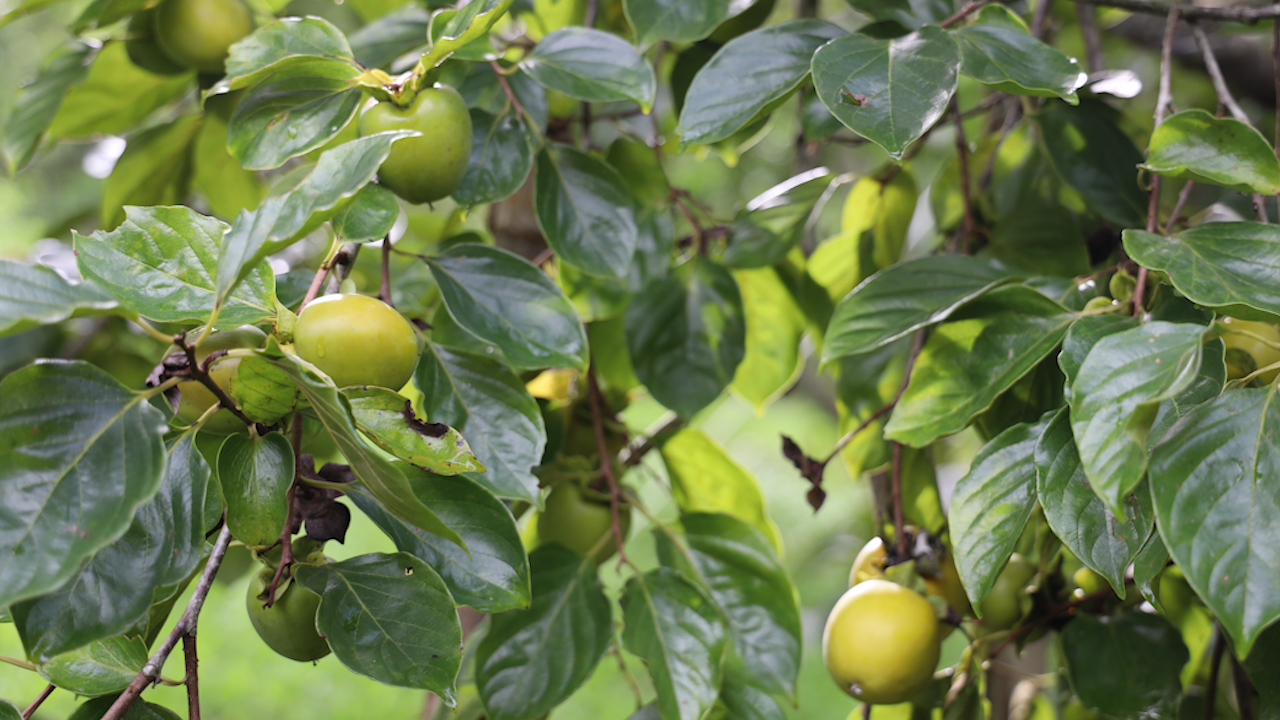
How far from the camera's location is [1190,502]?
40 centimetres

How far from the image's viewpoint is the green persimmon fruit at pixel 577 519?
79 centimetres

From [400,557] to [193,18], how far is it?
1.96 feet

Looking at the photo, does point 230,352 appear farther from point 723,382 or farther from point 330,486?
point 723,382

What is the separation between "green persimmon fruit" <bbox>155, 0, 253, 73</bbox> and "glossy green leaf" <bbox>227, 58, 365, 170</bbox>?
0.27 metres

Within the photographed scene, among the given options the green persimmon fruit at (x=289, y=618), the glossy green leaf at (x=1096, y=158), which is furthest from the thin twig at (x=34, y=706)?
the glossy green leaf at (x=1096, y=158)

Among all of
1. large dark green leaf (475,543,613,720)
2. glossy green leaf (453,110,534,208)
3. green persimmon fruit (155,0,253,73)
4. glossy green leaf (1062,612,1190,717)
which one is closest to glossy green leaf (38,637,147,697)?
large dark green leaf (475,543,613,720)

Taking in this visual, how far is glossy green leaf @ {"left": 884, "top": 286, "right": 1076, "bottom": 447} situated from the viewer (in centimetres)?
56

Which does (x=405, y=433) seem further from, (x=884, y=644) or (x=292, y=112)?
(x=884, y=644)

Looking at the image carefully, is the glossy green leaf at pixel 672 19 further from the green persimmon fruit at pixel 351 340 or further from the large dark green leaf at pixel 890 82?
the green persimmon fruit at pixel 351 340

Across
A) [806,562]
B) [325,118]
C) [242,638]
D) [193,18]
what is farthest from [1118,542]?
[806,562]

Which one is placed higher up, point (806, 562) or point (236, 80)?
point (236, 80)

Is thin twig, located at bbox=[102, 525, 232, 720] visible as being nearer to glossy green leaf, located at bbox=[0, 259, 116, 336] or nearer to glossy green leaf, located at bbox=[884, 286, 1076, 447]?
glossy green leaf, located at bbox=[0, 259, 116, 336]

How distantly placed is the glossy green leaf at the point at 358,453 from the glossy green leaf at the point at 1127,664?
578 millimetres

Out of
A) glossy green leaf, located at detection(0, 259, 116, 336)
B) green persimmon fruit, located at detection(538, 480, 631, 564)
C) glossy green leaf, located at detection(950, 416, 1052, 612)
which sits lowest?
green persimmon fruit, located at detection(538, 480, 631, 564)
